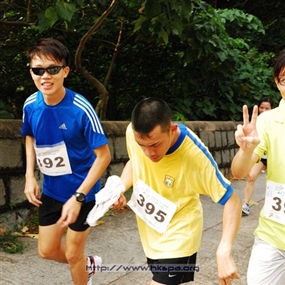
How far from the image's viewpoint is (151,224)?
247 centimetres

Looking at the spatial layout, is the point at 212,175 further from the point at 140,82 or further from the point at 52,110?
the point at 140,82

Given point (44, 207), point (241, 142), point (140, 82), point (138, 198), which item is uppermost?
point (241, 142)

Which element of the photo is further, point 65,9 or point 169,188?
point 65,9

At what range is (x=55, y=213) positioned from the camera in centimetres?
311

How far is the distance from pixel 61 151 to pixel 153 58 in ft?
17.7

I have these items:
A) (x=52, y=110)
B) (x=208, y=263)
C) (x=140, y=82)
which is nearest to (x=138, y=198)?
(x=52, y=110)

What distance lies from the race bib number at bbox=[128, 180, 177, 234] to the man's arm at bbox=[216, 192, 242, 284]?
34 centimetres

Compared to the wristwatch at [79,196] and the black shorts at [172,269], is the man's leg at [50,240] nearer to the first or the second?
the wristwatch at [79,196]

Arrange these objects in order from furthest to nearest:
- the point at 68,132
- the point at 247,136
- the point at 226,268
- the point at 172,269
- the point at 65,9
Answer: the point at 65,9 < the point at 68,132 < the point at 172,269 < the point at 247,136 < the point at 226,268

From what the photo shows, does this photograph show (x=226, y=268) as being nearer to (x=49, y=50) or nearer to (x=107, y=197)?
(x=107, y=197)

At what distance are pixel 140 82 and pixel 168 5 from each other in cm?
387

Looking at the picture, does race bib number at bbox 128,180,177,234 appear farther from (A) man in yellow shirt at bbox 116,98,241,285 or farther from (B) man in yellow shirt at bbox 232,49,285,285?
(B) man in yellow shirt at bbox 232,49,285,285

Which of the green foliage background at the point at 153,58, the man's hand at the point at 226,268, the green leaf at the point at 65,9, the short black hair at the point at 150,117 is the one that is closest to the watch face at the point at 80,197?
the short black hair at the point at 150,117

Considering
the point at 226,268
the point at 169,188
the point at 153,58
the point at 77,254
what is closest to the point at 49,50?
the point at 169,188
